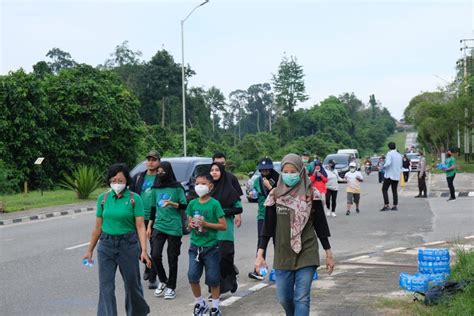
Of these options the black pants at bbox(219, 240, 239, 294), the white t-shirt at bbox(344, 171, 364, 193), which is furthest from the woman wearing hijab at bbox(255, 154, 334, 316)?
the white t-shirt at bbox(344, 171, 364, 193)

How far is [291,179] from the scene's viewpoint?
5.62 meters

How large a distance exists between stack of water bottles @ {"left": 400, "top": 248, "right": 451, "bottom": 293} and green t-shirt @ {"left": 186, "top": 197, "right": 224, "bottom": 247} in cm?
237

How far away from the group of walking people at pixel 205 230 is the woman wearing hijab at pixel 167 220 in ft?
0.04

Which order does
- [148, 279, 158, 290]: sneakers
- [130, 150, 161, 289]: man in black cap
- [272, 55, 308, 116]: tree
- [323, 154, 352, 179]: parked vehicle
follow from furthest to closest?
[272, 55, 308, 116]: tree < [323, 154, 352, 179]: parked vehicle < [148, 279, 158, 290]: sneakers < [130, 150, 161, 289]: man in black cap

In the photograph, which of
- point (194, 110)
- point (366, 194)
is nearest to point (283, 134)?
point (194, 110)

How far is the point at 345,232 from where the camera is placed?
48.9 feet

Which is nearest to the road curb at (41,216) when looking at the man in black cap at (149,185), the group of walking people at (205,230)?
the man in black cap at (149,185)

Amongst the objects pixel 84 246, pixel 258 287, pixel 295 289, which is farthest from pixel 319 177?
pixel 295 289

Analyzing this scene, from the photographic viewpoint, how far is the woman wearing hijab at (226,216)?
7707 mm

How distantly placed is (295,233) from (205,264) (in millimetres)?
1995

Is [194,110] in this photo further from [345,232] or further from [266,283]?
[266,283]

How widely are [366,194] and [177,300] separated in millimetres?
20229

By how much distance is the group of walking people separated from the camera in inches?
222

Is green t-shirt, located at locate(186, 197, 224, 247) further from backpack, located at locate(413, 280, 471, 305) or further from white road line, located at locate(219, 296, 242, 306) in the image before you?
backpack, located at locate(413, 280, 471, 305)
